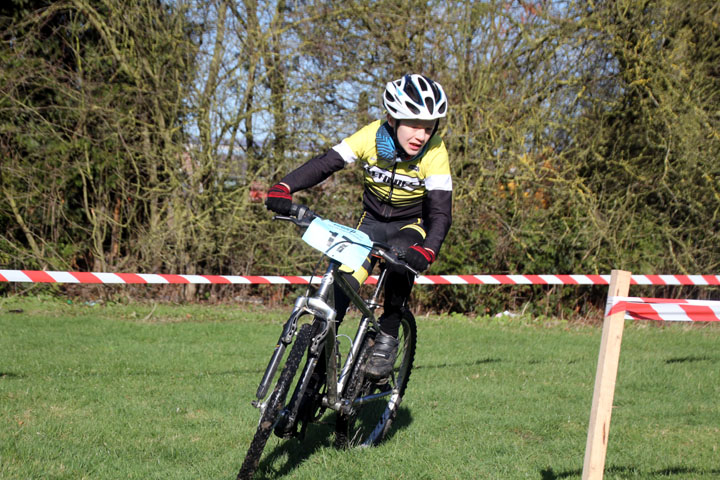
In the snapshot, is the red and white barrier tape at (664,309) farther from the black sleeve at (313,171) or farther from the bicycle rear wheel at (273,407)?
the black sleeve at (313,171)

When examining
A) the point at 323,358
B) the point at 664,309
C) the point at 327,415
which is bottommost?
the point at 327,415

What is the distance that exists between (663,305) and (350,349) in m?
1.81

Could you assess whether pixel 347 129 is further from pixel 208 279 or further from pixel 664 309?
pixel 664 309

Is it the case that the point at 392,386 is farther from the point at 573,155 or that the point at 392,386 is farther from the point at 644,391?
the point at 573,155

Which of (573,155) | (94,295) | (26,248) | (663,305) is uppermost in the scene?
(573,155)

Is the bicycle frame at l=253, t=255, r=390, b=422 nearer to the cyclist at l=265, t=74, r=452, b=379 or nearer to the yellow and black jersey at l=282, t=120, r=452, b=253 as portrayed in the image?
the cyclist at l=265, t=74, r=452, b=379

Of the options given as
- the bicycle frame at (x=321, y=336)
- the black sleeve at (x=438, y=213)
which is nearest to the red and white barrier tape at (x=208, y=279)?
the black sleeve at (x=438, y=213)

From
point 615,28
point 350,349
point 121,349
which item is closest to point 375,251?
point 350,349

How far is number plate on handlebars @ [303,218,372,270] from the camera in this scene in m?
3.43

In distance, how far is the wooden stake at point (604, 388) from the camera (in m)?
3.10

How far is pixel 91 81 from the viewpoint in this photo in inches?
422

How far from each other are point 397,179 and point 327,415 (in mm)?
1858

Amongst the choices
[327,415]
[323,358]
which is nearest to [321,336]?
[323,358]

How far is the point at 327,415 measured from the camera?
198 inches
